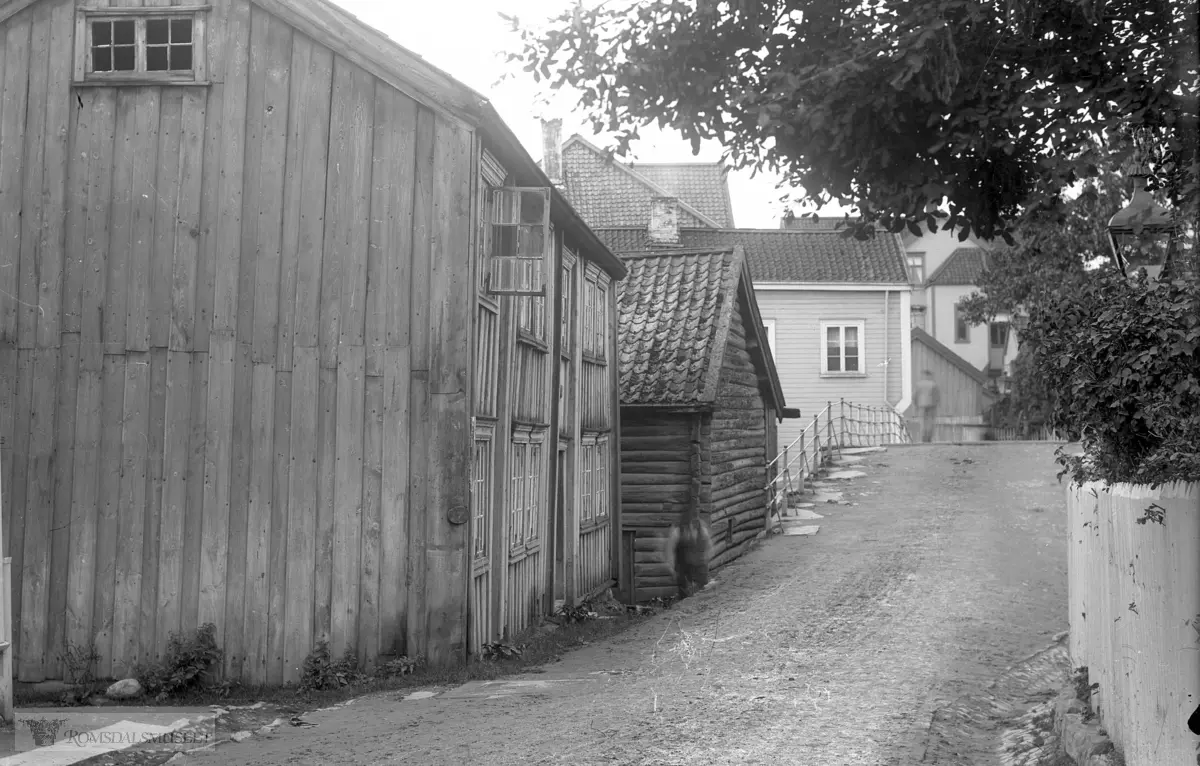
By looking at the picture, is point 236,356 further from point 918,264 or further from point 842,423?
point 918,264

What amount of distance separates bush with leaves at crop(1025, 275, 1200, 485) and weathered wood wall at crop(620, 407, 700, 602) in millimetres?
12890

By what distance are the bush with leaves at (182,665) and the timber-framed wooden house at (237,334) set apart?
0.13 meters

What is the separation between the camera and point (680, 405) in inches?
774

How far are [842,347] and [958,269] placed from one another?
77.0 ft

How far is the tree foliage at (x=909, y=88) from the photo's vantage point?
6.28 m

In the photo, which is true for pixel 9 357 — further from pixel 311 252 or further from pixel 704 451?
pixel 704 451

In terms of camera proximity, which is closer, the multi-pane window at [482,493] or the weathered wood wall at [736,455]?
the multi-pane window at [482,493]

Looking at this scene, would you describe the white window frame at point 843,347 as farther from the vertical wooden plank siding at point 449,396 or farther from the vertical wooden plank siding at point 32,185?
the vertical wooden plank siding at point 32,185

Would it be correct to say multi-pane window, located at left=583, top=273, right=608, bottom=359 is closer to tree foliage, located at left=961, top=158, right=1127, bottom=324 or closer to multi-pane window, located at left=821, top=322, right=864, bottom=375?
tree foliage, located at left=961, top=158, right=1127, bottom=324

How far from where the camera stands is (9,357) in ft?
38.5

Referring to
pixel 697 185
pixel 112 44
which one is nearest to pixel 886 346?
pixel 697 185

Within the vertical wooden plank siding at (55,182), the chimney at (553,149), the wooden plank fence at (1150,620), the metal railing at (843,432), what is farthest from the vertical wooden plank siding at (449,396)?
the chimney at (553,149)

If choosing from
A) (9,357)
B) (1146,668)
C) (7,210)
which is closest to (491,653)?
(9,357)

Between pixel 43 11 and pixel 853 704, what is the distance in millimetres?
9632
